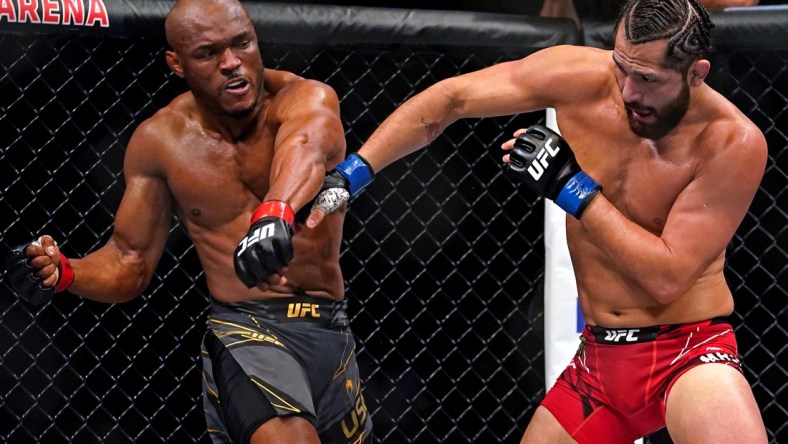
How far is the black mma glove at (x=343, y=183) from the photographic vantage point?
185 centimetres

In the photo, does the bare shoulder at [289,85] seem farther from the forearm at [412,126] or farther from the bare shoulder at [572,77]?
the bare shoulder at [572,77]

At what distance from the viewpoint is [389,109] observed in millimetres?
2967

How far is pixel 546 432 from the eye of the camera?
2.05 meters

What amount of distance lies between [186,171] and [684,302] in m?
1.02

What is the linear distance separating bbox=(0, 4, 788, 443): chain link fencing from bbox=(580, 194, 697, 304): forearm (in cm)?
87

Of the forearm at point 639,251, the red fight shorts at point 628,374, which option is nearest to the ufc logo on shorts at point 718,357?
the red fight shorts at point 628,374

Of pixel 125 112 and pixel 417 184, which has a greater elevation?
pixel 125 112

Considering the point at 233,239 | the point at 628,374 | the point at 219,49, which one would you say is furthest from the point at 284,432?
the point at 219,49

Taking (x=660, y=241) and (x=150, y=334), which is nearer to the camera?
(x=660, y=241)

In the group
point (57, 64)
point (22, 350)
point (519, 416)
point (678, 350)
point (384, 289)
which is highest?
point (57, 64)

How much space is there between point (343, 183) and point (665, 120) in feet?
1.96

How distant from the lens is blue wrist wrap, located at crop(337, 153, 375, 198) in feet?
6.13

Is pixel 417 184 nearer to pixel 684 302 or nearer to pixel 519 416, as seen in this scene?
pixel 519 416

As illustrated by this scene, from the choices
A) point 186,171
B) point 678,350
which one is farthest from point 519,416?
point 186,171
